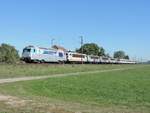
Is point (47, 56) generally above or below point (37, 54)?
below

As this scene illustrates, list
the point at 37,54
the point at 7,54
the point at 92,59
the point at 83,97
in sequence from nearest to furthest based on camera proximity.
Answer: the point at 83,97, the point at 37,54, the point at 92,59, the point at 7,54

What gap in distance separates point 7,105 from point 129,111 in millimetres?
4458

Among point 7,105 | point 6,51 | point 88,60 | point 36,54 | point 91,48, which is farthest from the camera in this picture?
point 91,48

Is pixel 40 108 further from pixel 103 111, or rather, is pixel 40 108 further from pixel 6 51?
pixel 6 51

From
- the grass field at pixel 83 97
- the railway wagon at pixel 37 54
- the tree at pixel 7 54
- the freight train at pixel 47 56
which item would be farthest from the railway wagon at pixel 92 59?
the grass field at pixel 83 97

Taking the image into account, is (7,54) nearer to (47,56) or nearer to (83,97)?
(47,56)

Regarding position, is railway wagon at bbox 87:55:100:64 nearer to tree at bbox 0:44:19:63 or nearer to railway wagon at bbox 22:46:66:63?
tree at bbox 0:44:19:63

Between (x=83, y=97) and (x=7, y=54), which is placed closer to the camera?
(x=83, y=97)

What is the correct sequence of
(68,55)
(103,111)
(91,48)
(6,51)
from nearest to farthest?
(103,111)
(68,55)
(6,51)
(91,48)

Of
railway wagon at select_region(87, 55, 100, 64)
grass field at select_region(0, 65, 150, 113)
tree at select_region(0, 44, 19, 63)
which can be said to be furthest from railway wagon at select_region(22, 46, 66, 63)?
grass field at select_region(0, 65, 150, 113)

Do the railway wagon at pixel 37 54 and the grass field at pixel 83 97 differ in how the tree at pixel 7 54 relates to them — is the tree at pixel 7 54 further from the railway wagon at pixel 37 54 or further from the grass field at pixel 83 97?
the grass field at pixel 83 97

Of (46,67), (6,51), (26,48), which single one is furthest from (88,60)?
(46,67)

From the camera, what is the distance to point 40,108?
45.8ft

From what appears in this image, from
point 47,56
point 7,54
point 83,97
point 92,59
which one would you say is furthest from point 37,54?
point 7,54
